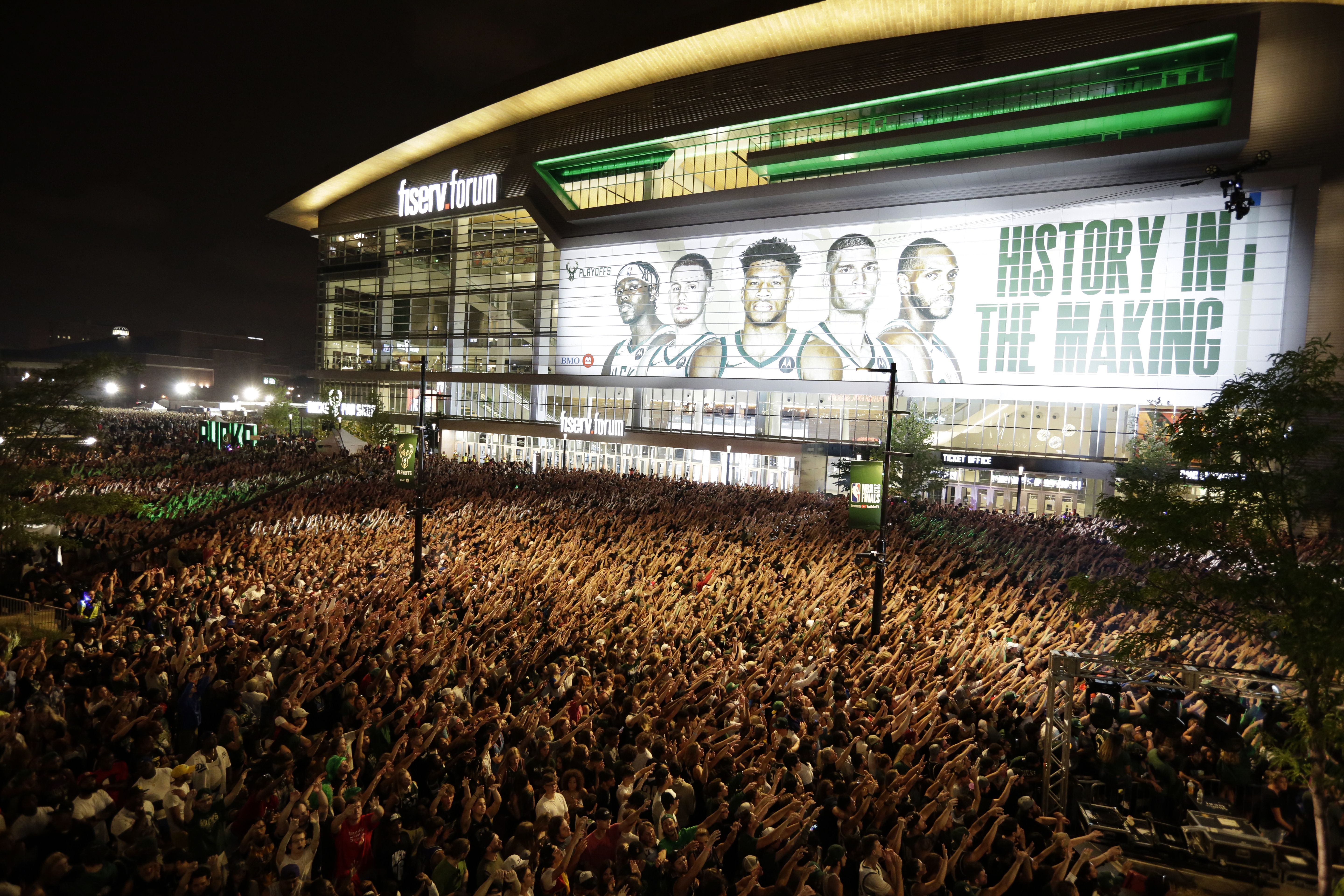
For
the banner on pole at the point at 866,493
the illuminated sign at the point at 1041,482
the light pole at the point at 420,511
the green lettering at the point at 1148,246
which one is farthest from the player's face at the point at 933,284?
the light pole at the point at 420,511

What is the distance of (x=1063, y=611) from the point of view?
45.5 ft

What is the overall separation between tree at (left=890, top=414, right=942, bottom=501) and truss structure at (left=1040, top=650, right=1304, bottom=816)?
17689 millimetres

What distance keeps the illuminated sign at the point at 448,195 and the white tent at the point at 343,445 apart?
21893 mm

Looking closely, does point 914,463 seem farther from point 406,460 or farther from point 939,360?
point 406,460

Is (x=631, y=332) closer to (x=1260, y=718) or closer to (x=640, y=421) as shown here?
(x=640, y=421)

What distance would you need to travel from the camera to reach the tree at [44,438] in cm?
1118

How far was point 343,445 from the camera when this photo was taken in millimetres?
36406

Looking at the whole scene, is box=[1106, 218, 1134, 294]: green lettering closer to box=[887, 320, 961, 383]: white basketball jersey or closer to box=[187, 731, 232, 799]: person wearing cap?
box=[887, 320, 961, 383]: white basketball jersey

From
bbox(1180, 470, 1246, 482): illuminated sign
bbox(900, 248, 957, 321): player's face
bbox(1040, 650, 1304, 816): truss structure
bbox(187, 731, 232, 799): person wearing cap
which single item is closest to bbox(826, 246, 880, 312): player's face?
bbox(900, 248, 957, 321): player's face

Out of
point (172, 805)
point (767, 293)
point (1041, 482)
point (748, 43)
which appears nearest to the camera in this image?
point (172, 805)

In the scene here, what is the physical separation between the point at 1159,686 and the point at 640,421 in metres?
38.7

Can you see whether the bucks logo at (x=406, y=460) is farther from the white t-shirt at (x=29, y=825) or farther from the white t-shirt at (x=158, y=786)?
the white t-shirt at (x=29, y=825)

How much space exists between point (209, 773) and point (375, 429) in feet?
142

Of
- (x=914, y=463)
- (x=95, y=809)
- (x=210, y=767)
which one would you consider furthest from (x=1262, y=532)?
(x=914, y=463)
